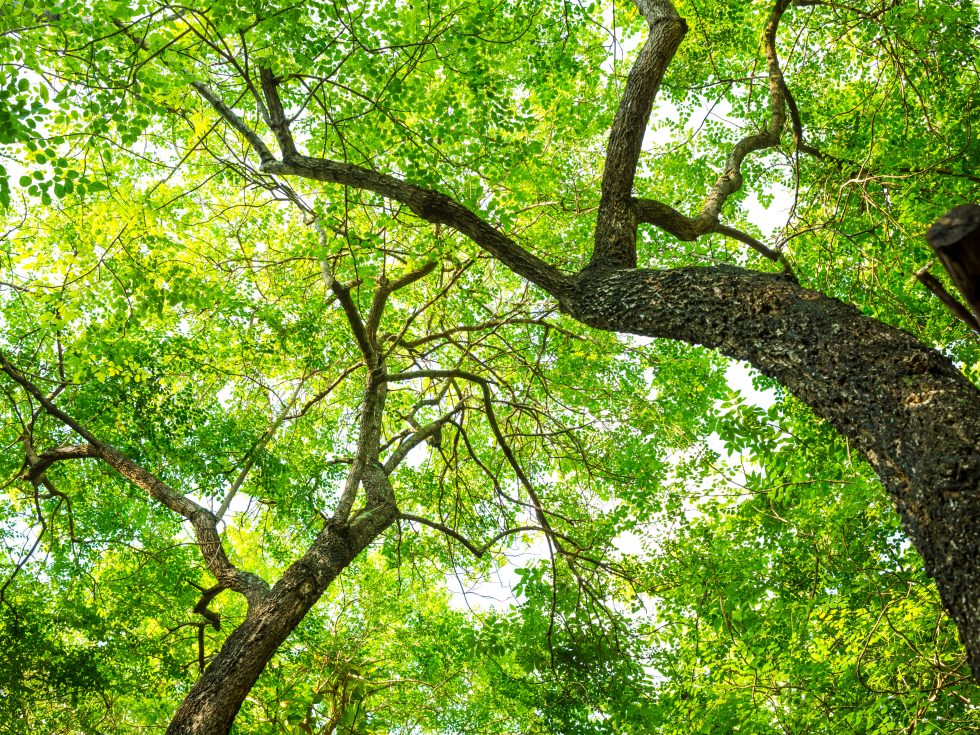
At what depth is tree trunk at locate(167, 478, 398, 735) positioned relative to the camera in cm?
386

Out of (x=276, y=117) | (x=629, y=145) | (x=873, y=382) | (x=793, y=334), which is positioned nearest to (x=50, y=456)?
(x=276, y=117)

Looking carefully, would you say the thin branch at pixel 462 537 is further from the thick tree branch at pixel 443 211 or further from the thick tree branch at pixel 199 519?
the thick tree branch at pixel 443 211

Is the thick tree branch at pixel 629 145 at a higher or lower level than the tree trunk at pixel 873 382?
higher

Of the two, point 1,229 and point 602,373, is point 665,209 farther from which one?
point 1,229

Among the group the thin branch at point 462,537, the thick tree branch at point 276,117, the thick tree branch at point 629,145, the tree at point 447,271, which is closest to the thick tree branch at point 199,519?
the tree at point 447,271

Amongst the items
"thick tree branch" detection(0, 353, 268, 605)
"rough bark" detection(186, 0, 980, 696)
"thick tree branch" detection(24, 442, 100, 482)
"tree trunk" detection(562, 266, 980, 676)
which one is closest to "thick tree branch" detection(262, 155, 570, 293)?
"rough bark" detection(186, 0, 980, 696)

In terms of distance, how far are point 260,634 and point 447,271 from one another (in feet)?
12.4

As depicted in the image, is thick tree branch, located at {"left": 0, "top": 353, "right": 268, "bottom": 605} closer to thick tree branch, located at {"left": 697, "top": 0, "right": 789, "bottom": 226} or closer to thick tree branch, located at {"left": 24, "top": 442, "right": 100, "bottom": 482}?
thick tree branch, located at {"left": 24, "top": 442, "right": 100, "bottom": 482}

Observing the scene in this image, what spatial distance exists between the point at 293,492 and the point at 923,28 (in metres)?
7.56

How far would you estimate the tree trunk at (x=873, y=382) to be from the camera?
1783mm

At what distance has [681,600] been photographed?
773cm

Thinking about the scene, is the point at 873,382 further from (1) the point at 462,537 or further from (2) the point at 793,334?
(1) the point at 462,537

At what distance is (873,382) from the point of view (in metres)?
2.14

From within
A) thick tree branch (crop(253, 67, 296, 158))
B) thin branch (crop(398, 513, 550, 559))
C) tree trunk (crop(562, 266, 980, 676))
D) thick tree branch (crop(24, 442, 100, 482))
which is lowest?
tree trunk (crop(562, 266, 980, 676))
